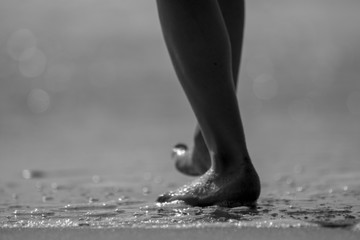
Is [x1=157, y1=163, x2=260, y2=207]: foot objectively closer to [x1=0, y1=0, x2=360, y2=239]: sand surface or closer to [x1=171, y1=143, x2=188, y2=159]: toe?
[x1=0, y1=0, x2=360, y2=239]: sand surface

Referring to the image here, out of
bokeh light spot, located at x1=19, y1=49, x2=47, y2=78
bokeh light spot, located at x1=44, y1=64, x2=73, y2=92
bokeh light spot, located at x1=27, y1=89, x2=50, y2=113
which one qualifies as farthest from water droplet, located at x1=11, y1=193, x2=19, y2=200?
bokeh light spot, located at x1=19, y1=49, x2=47, y2=78

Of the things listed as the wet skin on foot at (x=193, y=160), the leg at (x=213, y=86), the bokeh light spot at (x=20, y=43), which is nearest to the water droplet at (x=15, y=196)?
the wet skin on foot at (x=193, y=160)

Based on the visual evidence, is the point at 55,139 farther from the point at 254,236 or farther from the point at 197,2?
the point at 254,236

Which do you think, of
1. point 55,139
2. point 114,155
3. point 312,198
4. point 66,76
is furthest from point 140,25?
point 312,198

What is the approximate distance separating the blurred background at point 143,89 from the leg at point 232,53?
72cm

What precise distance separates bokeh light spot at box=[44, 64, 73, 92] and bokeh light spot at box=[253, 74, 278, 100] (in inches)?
112

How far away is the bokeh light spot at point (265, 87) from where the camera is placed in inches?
392

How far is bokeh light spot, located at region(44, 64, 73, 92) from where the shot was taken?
10688mm

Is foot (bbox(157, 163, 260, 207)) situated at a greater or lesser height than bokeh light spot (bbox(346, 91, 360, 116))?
lesser

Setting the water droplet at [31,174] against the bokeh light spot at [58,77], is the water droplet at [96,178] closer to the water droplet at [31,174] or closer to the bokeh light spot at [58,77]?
the water droplet at [31,174]

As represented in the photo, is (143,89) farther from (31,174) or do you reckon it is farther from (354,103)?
(31,174)

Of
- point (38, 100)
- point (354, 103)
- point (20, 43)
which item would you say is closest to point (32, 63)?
point (20, 43)

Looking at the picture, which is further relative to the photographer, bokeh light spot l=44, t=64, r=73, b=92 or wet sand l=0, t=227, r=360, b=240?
bokeh light spot l=44, t=64, r=73, b=92

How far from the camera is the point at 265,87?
10695mm
